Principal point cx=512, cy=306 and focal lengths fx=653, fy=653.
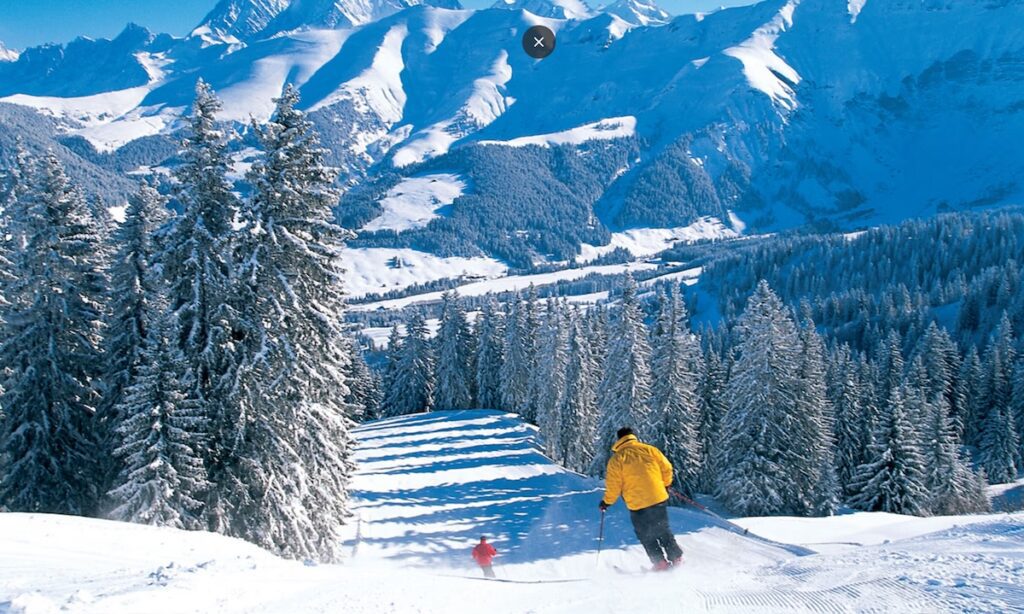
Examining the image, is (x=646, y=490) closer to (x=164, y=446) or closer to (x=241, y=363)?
(x=241, y=363)

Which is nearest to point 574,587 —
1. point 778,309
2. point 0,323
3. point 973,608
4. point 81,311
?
point 973,608

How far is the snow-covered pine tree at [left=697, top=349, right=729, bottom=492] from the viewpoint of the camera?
43.3 m

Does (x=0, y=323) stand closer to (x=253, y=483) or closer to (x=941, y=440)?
(x=253, y=483)

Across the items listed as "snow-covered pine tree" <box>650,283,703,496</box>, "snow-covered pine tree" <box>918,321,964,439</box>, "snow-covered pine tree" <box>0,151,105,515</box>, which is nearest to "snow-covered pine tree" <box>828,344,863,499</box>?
"snow-covered pine tree" <box>650,283,703,496</box>

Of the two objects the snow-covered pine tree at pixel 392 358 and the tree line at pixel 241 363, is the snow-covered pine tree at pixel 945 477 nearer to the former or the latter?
the tree line at pixel 241 363

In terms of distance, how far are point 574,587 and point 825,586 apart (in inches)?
139

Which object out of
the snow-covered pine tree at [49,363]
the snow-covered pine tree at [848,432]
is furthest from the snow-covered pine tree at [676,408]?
the snow-covered pine tree at [49,363]

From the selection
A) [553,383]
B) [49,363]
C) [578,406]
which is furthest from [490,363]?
[49,363]

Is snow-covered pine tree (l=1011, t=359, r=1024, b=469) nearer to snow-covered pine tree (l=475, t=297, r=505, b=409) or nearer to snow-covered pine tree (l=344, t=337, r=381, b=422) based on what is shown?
snow-covered pine tree (l=475, t=297, r=505, b=409)

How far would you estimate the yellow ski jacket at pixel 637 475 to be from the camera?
36.0 ft

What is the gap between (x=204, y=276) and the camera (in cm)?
1842

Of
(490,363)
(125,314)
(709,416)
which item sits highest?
(125,314)

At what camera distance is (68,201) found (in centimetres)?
2322

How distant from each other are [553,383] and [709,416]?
12.8 m
